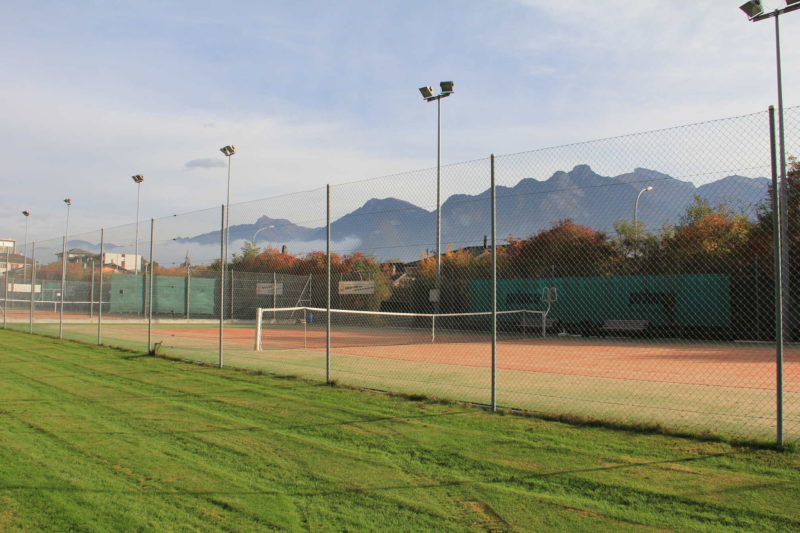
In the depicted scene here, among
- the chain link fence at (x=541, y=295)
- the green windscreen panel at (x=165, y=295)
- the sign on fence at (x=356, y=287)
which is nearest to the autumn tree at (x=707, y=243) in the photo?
the chain link fence at (x=541, y=295)

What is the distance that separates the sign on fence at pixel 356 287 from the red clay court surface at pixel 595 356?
1540 mm

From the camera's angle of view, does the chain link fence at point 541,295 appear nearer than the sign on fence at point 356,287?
Yes

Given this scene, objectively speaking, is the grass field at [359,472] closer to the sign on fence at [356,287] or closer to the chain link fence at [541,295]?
the chain link fence at [541,295]

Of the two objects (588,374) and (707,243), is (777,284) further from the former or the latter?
(707,243)

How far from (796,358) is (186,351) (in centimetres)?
1307

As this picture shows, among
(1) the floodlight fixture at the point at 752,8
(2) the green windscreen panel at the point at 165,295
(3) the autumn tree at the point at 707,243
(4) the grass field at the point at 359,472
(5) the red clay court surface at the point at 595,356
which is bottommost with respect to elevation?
(5) the red clay court surface at the point at 595,356

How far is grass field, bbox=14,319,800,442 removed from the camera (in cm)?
701

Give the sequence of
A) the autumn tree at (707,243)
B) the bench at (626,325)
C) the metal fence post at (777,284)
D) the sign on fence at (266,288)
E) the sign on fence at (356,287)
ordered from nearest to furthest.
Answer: the metal fence post at (777,284) < the autumn tree at (707,243) < the sign on fence at (356,287) < the bench at (626,325) < the sign on fence at (266,288)

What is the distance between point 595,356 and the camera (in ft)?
50.7

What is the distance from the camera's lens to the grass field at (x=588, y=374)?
7008 millimetres

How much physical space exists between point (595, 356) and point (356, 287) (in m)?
7.04

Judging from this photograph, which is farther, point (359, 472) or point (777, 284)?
point (777, 284)

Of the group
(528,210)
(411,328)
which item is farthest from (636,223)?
(411,328)

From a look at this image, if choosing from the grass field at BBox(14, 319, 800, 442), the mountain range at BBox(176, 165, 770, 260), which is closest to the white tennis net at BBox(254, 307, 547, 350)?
the grass field at BBox(14, 319, 800, 442)
